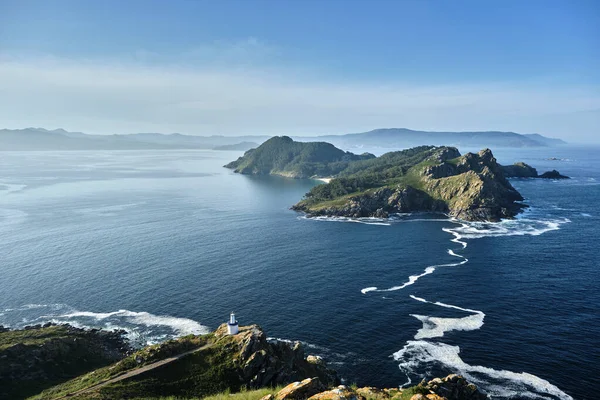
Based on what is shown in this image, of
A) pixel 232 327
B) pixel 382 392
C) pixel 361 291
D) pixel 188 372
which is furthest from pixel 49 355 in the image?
pixel 361 291

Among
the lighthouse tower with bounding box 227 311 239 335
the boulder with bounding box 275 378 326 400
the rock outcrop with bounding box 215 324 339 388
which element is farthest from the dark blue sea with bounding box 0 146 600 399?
the boulder with bounding box 275 378 326 400

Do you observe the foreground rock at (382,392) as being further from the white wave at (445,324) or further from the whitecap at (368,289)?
the whitecap at (368,289)

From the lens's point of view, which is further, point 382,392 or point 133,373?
point 133,373

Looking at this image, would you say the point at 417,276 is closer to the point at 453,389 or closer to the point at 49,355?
the point at 453,389

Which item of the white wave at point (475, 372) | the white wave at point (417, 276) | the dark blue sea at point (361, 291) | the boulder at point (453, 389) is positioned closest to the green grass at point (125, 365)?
the dark blue sea at point (361, 291)

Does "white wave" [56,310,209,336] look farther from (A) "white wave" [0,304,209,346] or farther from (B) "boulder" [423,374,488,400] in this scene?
(B) "boulder" [423,374,488,400]

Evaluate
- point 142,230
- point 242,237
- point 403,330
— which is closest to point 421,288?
point 403,330
